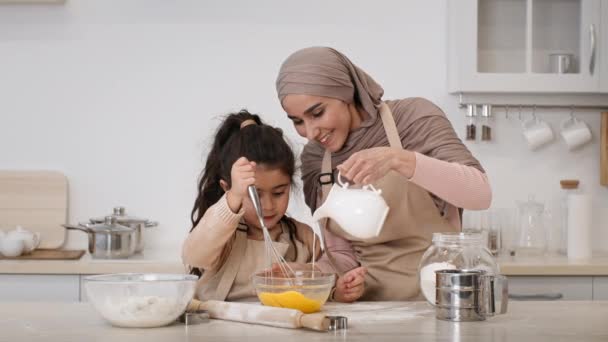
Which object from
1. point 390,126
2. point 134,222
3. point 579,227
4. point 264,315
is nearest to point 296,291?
point 264,315

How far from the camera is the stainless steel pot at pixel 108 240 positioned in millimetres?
3166

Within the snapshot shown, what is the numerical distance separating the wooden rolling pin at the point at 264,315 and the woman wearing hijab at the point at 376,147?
538 mm

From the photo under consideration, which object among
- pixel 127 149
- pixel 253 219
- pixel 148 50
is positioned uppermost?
pixel 148 50

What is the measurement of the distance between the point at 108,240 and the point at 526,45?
5.46 feet

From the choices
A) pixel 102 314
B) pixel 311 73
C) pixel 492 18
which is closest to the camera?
pixel 102 314

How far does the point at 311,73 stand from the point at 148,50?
1476 mm

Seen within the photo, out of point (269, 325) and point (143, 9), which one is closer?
point (269, 325)

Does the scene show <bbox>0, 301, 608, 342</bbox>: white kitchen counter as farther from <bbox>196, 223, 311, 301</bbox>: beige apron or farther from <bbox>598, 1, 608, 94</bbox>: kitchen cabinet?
<bbox>598, 1, 608, 94</bbox>: kitchen cabinet

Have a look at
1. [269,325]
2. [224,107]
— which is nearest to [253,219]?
[269,325]

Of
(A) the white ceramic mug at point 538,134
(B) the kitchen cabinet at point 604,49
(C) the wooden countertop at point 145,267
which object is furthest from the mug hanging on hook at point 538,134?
(C) the wooden countertop at point 145,267

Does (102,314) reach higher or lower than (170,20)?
lower

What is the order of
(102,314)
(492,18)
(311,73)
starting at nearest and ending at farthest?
(102,314) → (311,73) → (492,18)

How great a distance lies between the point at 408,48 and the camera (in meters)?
3.60

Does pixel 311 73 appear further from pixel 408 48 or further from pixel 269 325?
pixel 408 48
